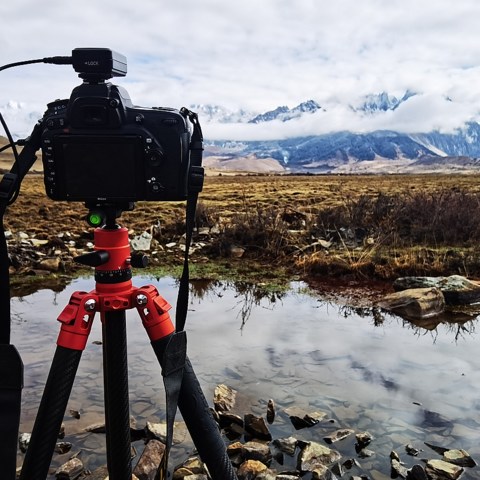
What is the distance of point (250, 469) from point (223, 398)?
90cm

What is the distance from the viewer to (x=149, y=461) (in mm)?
3010

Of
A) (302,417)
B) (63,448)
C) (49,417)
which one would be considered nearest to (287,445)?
(302,417)

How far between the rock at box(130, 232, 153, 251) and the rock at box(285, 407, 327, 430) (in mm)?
6325

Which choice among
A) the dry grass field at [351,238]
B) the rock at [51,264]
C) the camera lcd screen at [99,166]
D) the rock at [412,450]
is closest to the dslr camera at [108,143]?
the camera lcd screen at [99,166]

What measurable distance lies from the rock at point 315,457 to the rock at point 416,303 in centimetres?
339

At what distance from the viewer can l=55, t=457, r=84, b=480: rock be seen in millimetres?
2904

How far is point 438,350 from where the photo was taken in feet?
16.5

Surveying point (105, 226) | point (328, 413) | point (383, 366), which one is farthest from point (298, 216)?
point (105, 226)

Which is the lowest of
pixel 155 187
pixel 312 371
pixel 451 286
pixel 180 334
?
pixel 312 371

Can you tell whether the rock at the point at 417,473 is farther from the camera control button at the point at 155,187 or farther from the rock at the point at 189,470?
the camera control button at the point at 155,187

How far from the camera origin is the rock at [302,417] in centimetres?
354

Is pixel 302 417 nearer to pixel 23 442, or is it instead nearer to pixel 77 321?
pixel 23 442

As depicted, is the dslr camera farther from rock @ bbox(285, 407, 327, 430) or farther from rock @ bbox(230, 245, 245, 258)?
rock @ bbox(230, 245, 245, 258)

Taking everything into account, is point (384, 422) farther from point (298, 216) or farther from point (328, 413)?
point (298, 216)
